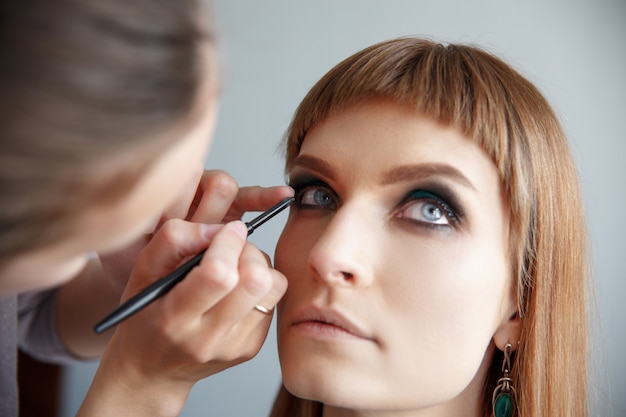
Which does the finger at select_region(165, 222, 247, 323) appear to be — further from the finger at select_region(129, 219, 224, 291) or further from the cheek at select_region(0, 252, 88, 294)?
the cheek at select_region(0, 252, 88, 294)

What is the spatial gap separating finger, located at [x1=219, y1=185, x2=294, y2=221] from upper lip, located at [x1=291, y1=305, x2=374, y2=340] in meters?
0.19

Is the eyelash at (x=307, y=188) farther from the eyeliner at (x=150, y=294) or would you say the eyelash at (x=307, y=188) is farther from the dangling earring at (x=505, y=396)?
the dangling earring at (x=505, y=396)

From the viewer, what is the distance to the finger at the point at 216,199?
0.96 m

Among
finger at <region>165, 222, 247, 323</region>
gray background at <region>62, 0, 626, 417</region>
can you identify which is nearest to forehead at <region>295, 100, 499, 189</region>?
finger at <region>165, 222, 247, 323</region>

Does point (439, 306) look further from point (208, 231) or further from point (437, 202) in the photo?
point (208, 231)

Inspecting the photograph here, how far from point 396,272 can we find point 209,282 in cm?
25

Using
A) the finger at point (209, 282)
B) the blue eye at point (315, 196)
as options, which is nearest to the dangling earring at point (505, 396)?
the blue eye at point (315, 196)

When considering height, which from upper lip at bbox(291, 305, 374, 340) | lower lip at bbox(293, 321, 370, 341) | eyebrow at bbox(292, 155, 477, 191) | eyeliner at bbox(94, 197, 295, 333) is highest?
eyebrow at bbox(292, 155, 477, 191)

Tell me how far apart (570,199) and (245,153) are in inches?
32.8

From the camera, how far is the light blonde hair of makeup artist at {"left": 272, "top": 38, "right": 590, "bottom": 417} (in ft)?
2.83

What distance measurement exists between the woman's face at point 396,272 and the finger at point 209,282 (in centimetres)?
12

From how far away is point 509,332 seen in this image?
93 centimetres

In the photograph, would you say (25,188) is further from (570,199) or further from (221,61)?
(570,199)

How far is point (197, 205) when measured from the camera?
1051 mm
